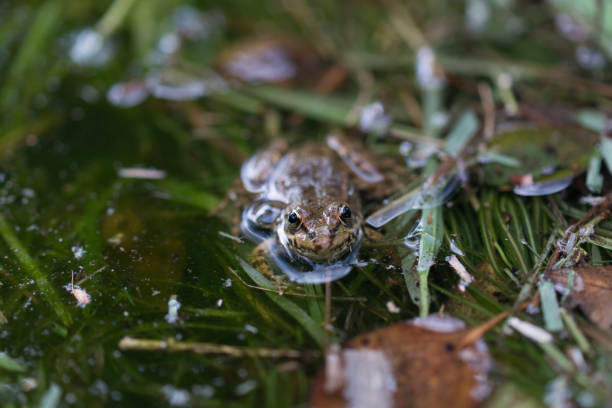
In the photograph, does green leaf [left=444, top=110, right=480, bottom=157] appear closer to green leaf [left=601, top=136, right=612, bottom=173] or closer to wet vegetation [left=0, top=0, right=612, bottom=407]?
wet vegetation [left=0, top=0, right=612, bottom=407]

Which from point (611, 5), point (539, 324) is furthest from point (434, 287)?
point (611, 5)

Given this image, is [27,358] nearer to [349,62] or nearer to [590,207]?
[590,207]

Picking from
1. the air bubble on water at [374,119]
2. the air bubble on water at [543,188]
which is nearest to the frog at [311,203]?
the air bubble on water at [374,119]

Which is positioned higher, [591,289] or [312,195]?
[312,195]

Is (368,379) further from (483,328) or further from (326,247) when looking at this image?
(326,247)

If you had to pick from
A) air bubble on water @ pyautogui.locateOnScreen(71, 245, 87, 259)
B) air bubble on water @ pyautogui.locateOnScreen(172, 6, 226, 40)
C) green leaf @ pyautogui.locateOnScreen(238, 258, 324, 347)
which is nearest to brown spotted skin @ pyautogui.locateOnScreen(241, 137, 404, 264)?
green leaf @ pyautogui.locateOnScreen(238, 258, 324, 347)

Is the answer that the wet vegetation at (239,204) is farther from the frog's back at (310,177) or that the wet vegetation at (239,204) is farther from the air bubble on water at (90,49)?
the frog's back at (310,177)

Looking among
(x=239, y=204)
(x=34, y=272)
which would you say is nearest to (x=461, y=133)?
(x=239, y=204)
